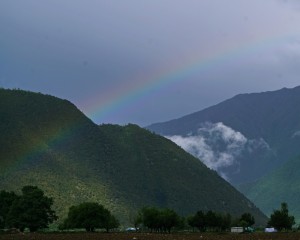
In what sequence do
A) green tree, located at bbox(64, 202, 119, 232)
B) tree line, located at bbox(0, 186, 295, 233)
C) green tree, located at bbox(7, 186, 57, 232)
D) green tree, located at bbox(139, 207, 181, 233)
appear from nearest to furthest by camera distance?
green tree, located at bbox(7, 186, 57, 232) < tree line, located at bbox(0, 186, 295, 233) < green tree, located at bbox(64, 202, 119, 232) < green tree, located at bbox(139, 207, 181, 233)

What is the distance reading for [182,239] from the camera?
298ft

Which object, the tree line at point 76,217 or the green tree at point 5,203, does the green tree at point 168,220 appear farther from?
the green tree at point 5,203

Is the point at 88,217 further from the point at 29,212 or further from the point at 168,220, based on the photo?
the point at 168,220

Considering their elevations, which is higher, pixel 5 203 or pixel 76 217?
pixel 5 203

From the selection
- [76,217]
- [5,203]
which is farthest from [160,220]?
[5,203]

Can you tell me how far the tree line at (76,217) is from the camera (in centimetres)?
13062

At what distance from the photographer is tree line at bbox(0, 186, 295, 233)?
429 feet

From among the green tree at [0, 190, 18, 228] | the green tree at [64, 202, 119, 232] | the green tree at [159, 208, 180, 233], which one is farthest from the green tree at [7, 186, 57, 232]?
the green tree at [159, 208, 180, 233]

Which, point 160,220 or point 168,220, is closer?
point 168,220

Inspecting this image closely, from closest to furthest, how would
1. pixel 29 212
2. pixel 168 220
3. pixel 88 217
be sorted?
pixel 29 212 < pixel 88 217 < pixel 168 220

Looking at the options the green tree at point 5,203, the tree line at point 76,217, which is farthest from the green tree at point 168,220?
the green tree at point 5,203

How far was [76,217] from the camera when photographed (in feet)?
478

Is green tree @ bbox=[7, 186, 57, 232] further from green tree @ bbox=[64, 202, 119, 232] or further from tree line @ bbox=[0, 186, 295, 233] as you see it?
green tree @ bbox=[64, 202, 119, 232]

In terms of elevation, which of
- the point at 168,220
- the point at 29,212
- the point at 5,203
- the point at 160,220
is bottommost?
the point at 168,220
